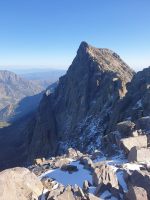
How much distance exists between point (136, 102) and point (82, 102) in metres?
44.6

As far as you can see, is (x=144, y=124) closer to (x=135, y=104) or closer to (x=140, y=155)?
(x=140, y=155)

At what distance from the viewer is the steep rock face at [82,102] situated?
4434 inches

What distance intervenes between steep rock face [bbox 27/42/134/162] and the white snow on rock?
179 feet

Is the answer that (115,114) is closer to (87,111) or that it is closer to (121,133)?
(87,111)

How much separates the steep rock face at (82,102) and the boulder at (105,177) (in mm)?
59919

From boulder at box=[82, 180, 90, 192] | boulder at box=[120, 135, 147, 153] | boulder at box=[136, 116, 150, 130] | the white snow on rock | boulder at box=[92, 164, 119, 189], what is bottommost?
the white snow on rock

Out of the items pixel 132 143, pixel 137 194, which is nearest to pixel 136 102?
pixel 132 143

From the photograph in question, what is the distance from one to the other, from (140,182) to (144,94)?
6503cm

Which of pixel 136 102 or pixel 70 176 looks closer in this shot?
pixel 70 176

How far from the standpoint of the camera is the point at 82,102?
452 feet

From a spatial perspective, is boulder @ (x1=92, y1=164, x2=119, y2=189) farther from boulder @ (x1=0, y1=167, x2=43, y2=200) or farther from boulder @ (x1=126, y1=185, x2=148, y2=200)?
boulder @ (x1=0, y1=167, x2=43, y2=200)

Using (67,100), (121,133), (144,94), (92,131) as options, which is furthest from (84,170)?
(67,100)

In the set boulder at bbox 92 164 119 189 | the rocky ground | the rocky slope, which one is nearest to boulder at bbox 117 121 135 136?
the rocky slope

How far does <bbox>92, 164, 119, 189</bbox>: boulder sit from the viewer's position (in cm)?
3284
